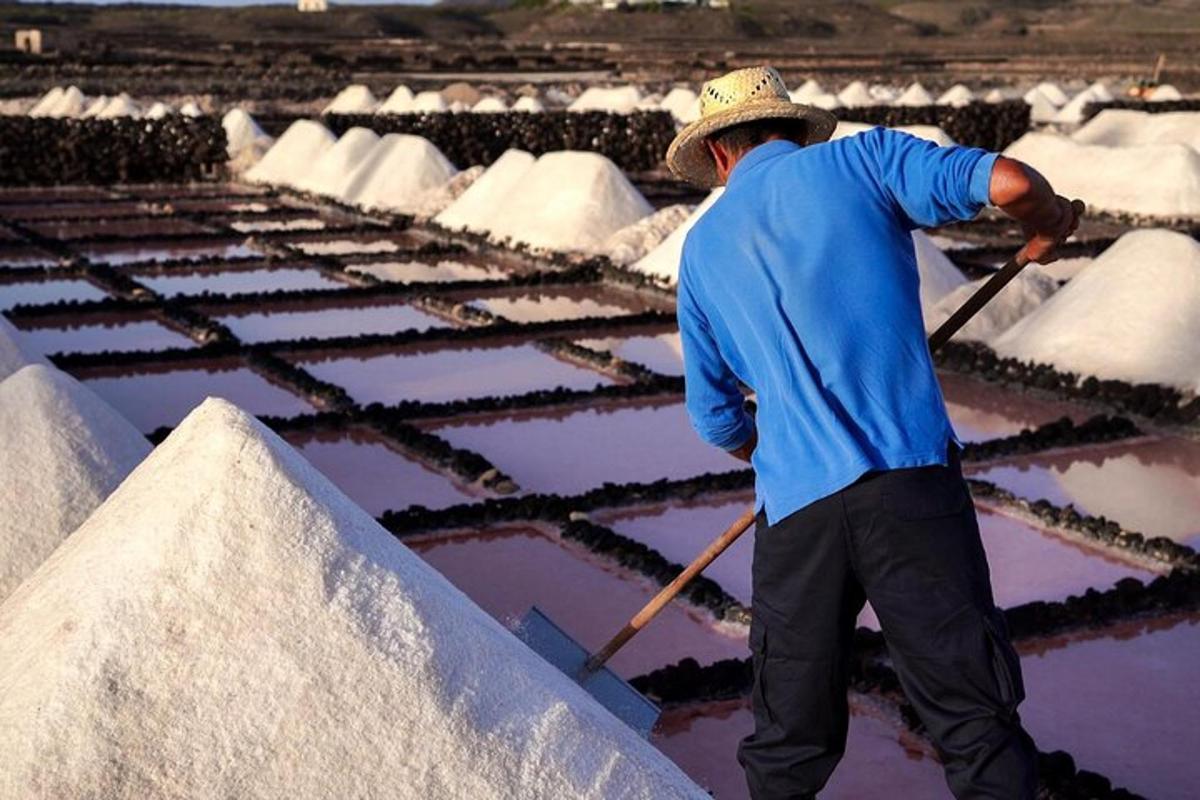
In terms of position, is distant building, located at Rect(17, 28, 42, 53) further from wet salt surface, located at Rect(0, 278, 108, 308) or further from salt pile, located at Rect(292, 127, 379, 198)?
wet salt surface, located at Rect(0, 278, 108, 308)

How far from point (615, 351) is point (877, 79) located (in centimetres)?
2617

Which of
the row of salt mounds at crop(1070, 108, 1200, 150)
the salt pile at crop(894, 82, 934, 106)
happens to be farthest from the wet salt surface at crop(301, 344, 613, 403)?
the salt pile at crop(894, 82, 934, 106)

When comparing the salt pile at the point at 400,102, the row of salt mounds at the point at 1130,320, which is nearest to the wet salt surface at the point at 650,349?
the row of salt mounds at the point at 1130,320

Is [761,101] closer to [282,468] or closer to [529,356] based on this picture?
[282,468]

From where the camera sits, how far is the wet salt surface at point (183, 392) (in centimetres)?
612

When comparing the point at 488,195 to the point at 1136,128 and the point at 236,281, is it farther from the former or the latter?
the point at 1136,128

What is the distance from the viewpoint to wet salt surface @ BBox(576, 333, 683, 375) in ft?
23.0

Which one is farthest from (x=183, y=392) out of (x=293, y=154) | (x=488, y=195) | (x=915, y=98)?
(x=915, y=98)

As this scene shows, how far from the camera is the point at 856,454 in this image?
6.75ft

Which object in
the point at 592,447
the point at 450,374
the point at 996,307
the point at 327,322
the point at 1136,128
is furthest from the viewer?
the point at 1136,128

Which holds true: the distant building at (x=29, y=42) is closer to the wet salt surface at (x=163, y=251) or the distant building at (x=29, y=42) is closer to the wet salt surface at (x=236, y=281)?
the wet salt surface at (x=163, y=251)

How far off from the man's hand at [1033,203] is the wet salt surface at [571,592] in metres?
1.76

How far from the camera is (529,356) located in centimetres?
722

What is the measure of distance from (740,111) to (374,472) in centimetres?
323
